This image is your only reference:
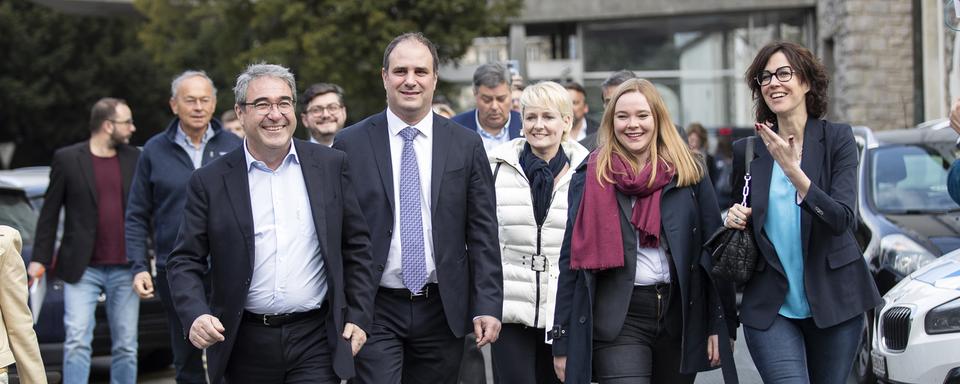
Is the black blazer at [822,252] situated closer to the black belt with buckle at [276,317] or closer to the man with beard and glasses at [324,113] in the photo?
the black belt with buckle at [276,317]

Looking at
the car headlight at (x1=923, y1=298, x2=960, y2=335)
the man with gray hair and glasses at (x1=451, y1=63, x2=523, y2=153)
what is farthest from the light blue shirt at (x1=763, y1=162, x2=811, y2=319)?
the man with gray hair and glasses at (x1=451, y1=63, x2=523, y2=153)

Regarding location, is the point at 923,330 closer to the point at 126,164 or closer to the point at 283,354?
the point at 283,354

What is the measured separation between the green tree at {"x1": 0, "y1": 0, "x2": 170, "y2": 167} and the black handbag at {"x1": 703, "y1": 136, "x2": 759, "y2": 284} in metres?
33.9

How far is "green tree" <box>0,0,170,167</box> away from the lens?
36656mm

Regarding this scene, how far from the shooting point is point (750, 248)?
5.04 metres

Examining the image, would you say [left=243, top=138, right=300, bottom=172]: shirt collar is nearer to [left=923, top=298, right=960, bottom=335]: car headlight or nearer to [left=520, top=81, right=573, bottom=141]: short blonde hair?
[left=520, top=81, right=573, bottom=141]: short blonde hair

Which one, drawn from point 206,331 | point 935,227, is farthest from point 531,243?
point 935,227

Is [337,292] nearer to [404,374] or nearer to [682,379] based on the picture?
[404,374]

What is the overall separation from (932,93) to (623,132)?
55.5 ft

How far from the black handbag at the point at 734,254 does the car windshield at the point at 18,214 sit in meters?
5.87

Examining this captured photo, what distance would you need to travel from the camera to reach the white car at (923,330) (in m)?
6.01

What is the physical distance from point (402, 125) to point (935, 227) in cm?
448

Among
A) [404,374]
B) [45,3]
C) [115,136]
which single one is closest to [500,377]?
[404,374]

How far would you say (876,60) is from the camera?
25.0 meters
